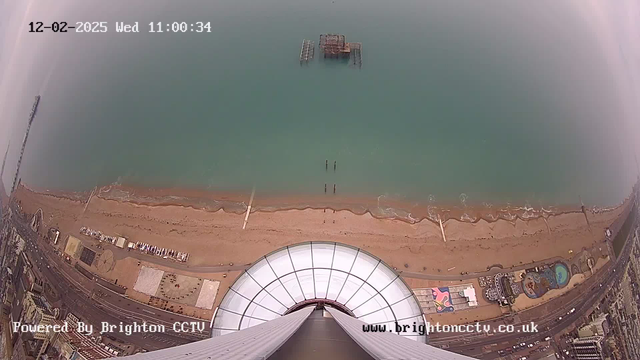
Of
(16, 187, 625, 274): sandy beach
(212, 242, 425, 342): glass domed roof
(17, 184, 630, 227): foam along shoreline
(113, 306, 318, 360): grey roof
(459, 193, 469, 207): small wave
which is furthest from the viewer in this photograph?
(459, 193, 469, 207): small wave

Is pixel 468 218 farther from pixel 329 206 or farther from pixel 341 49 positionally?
pixel 341 49

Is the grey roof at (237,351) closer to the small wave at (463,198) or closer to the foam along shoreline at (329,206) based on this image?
the foam along shoreline at (329,206)

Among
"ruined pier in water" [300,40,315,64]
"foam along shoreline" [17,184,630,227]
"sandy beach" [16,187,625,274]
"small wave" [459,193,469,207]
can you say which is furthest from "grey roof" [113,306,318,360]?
"ruined pier in water" [300,40,315,64]

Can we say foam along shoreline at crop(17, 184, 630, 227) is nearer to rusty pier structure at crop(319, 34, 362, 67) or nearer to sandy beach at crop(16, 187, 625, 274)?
sandy beach at crop(16, 187, 625, 274)

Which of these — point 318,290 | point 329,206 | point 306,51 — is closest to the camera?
point 318,290

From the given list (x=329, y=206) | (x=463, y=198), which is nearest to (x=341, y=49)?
(x=329, y=206)

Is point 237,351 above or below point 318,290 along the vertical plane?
below

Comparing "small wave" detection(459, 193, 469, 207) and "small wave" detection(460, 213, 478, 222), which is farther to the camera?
"small wave" detection(459, 193, 469, 207)
